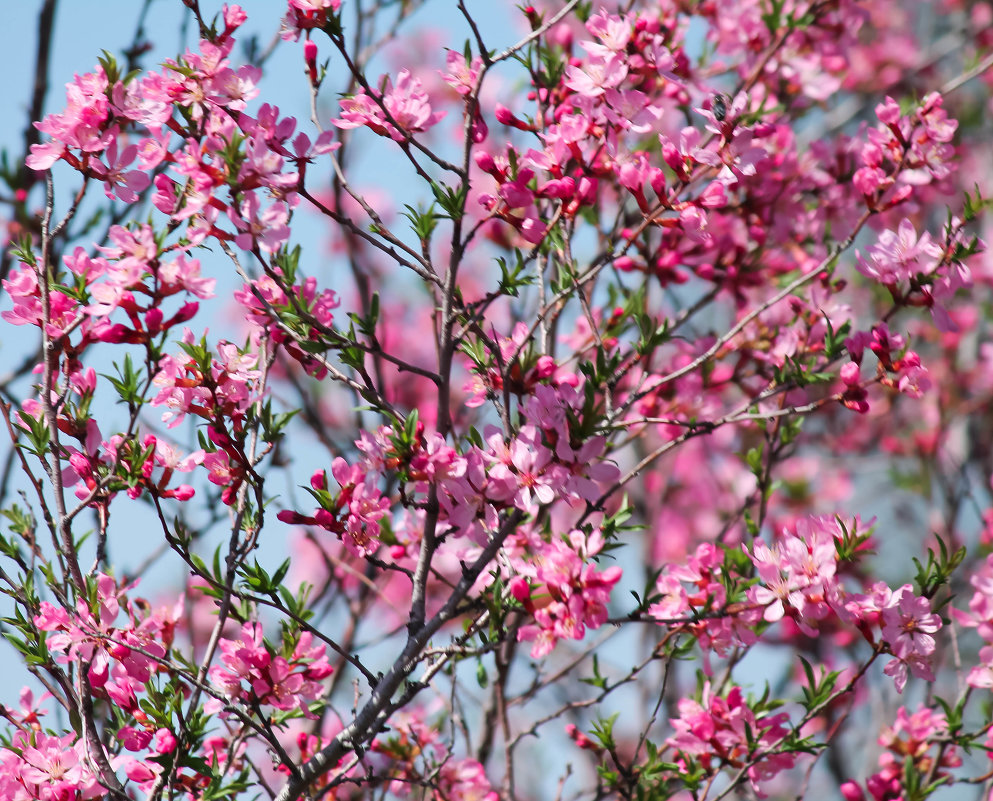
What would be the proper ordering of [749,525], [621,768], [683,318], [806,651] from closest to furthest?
1. [621,768]
2. [749,525]
3. [683,318]
4. [806,651]

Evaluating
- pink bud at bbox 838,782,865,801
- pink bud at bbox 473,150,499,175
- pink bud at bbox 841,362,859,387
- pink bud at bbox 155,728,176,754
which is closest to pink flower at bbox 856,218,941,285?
pink bud at bbox 841,362,859,387

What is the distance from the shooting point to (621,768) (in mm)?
2223

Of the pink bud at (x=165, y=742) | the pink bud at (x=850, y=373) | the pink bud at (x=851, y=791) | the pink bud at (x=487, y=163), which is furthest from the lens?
the pink bud at (x=851, y=791)

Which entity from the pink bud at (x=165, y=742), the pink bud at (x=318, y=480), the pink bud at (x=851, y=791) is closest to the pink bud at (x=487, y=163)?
the pink bud at (x=318, y=480)

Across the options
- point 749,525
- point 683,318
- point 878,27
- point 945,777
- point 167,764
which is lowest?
point 167,764

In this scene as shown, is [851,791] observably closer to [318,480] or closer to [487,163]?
[318,480]

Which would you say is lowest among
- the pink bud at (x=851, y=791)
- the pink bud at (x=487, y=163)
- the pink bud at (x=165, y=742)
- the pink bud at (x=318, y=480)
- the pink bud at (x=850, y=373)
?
the pink bud at (x=165, y=742)

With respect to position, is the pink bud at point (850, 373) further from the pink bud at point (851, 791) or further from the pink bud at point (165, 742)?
the pink bud at point (165, 742)

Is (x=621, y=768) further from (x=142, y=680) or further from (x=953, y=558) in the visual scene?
(x=142, y=680)

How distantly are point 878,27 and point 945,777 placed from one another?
694 cm

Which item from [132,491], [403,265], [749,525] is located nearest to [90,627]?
[132,491]

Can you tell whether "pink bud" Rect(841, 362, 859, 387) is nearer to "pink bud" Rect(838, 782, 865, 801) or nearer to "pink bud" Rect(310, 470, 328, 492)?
"pink bud" Rect(838, 782, 865, 801)

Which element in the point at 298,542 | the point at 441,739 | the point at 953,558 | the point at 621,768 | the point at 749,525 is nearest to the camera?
the point at 953,558

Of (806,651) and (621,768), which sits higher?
(806,651)
